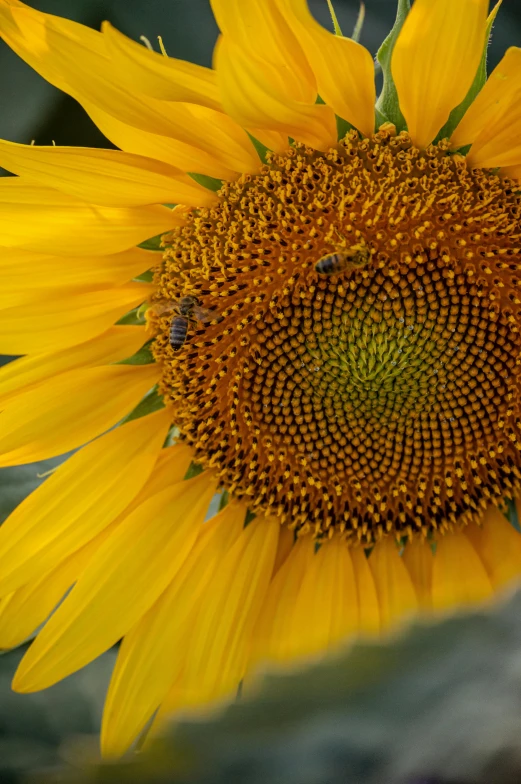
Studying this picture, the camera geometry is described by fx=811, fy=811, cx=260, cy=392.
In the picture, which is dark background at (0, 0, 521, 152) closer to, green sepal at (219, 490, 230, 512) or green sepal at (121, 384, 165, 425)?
green sepal at (121, 384, 165, 425)

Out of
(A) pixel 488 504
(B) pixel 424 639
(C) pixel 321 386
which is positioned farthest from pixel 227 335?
(B) pixel 424 639

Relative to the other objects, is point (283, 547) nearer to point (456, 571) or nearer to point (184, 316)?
point (456, 571)

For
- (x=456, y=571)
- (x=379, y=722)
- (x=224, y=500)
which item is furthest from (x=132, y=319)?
(x=379, y=722)

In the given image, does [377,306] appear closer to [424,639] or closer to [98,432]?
[98,432]

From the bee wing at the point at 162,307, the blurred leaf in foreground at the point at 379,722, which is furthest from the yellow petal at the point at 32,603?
the blurred leaf in foreground at the point at 379,722

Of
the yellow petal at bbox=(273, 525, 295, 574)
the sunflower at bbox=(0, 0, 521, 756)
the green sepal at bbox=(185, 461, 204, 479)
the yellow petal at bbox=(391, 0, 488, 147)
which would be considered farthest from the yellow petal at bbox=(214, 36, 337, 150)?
the yellow petal at bbox=(273, 525, 295, 574)

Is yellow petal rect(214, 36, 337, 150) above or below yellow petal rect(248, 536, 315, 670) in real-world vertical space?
above
